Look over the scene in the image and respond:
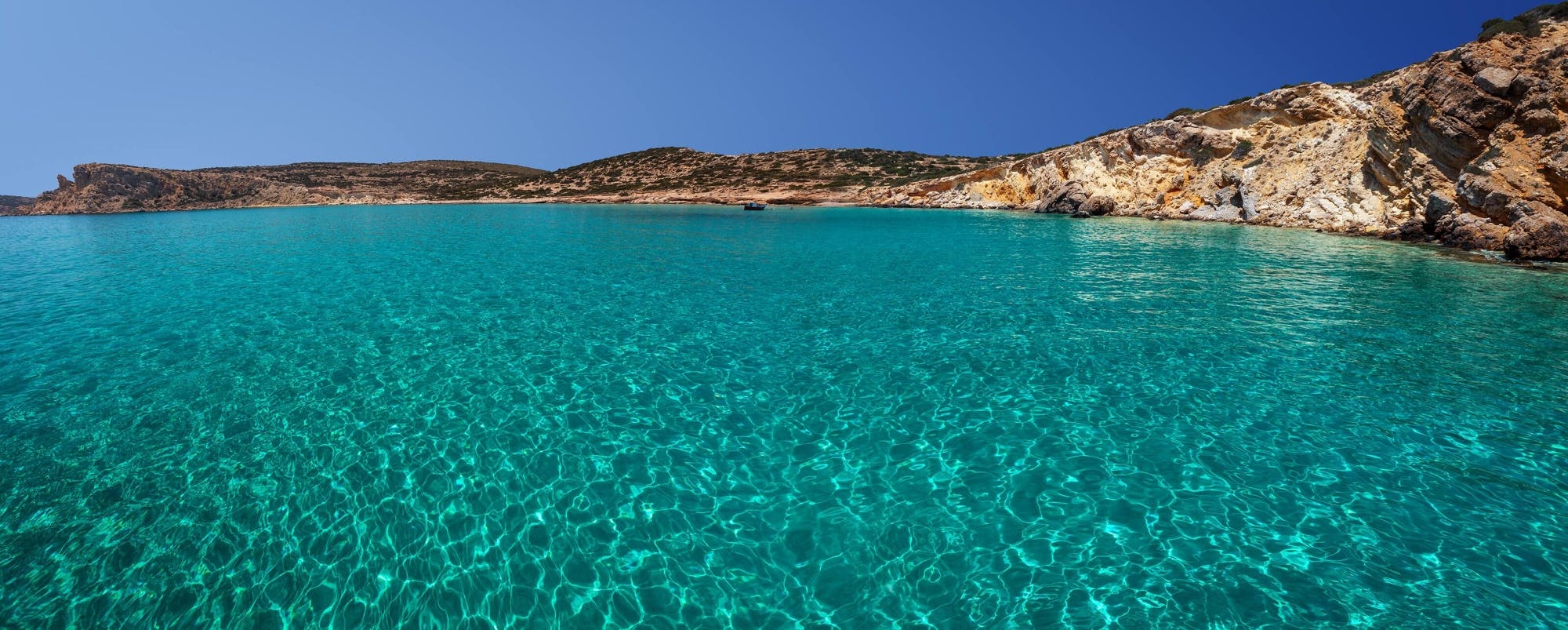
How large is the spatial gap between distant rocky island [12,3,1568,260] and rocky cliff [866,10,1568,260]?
71 millimetres

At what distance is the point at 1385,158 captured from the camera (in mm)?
31141

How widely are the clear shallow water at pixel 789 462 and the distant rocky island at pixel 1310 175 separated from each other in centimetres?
1203

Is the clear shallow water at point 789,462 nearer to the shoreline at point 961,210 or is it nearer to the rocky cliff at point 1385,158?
the shoreline at point 961,210

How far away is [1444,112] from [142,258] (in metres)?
58.5

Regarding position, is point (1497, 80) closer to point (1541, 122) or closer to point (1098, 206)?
point (1541, 122)

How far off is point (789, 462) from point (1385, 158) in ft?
131

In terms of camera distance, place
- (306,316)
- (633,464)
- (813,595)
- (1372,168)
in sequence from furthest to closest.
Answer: (1372,168) → (306,316) → (633,464) → (813,595)

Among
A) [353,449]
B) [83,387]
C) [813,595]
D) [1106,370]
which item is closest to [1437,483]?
[1106,370]

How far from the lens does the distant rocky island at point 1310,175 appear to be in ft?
80.2

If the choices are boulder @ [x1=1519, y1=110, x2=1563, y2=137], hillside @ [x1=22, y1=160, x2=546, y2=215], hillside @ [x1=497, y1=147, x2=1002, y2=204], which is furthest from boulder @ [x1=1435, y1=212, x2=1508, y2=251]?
hillside @ [x1=22, y1=160, x2=546, y2=215]

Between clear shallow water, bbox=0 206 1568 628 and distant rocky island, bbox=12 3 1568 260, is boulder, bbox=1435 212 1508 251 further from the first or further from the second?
clear shallow water, bbox=0 206 1568 628

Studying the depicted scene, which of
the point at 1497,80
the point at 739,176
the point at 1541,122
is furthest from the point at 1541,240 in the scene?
the point at 739,176

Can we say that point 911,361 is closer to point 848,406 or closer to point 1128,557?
point 848,406

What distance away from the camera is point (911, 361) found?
11.6 meters
